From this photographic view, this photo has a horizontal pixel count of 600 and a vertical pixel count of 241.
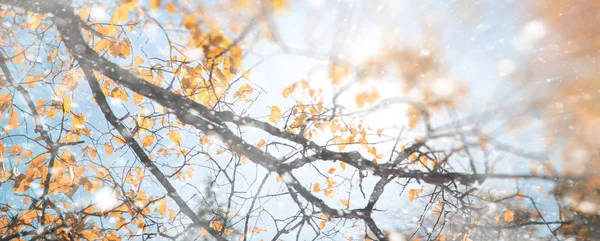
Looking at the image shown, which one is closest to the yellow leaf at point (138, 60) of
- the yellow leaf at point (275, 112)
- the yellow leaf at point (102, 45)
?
the yellow leaf at point (102, 45)

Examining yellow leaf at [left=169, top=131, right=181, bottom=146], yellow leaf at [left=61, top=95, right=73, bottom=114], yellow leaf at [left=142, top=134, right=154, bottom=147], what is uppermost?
yellow leaf at [left=61, top=95, right=73, bottom=114]

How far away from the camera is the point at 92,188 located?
2.66 metres

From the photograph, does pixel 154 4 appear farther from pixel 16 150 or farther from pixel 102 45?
pixel 16 150

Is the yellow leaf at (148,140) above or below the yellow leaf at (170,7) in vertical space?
above

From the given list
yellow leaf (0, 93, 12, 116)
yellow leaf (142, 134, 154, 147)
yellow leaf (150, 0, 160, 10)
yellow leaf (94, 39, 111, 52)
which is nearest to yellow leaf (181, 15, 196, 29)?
yellow leaf (150, 0, 160, 10)

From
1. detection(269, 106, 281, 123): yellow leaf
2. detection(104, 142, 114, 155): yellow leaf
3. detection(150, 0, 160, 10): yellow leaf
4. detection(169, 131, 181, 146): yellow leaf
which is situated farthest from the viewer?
detection(104, 142, 114, 155): yellow leaf

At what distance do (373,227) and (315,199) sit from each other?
48 cm

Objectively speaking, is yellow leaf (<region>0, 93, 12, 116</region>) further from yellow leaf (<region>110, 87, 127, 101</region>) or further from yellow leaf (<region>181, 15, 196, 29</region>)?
yellow leaf (<region>181, 15, 196, 29</region>)

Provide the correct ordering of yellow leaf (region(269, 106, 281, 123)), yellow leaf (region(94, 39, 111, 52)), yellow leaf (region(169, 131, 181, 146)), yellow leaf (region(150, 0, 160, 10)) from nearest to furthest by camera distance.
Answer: yellow leaf (region(150, 0, 160, 10)), yellow leaf (region(94, 39, 111, 52)), yellow leaf (region(269, 106, 281, 123)), yellow leaf (region(169, 131, 181, 146))

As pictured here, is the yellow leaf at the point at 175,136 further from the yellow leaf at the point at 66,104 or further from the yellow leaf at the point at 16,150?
the yellow leaf at the point at 16,150

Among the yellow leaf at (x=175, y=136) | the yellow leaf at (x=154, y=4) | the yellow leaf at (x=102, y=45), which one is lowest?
the yellow leaf at (x=154, y=4)

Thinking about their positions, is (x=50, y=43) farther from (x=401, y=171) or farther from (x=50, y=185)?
(x=401, y=171)

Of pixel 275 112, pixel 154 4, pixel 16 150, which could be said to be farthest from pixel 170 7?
pixel 16 150

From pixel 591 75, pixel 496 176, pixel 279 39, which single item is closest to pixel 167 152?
pixel 279 39
